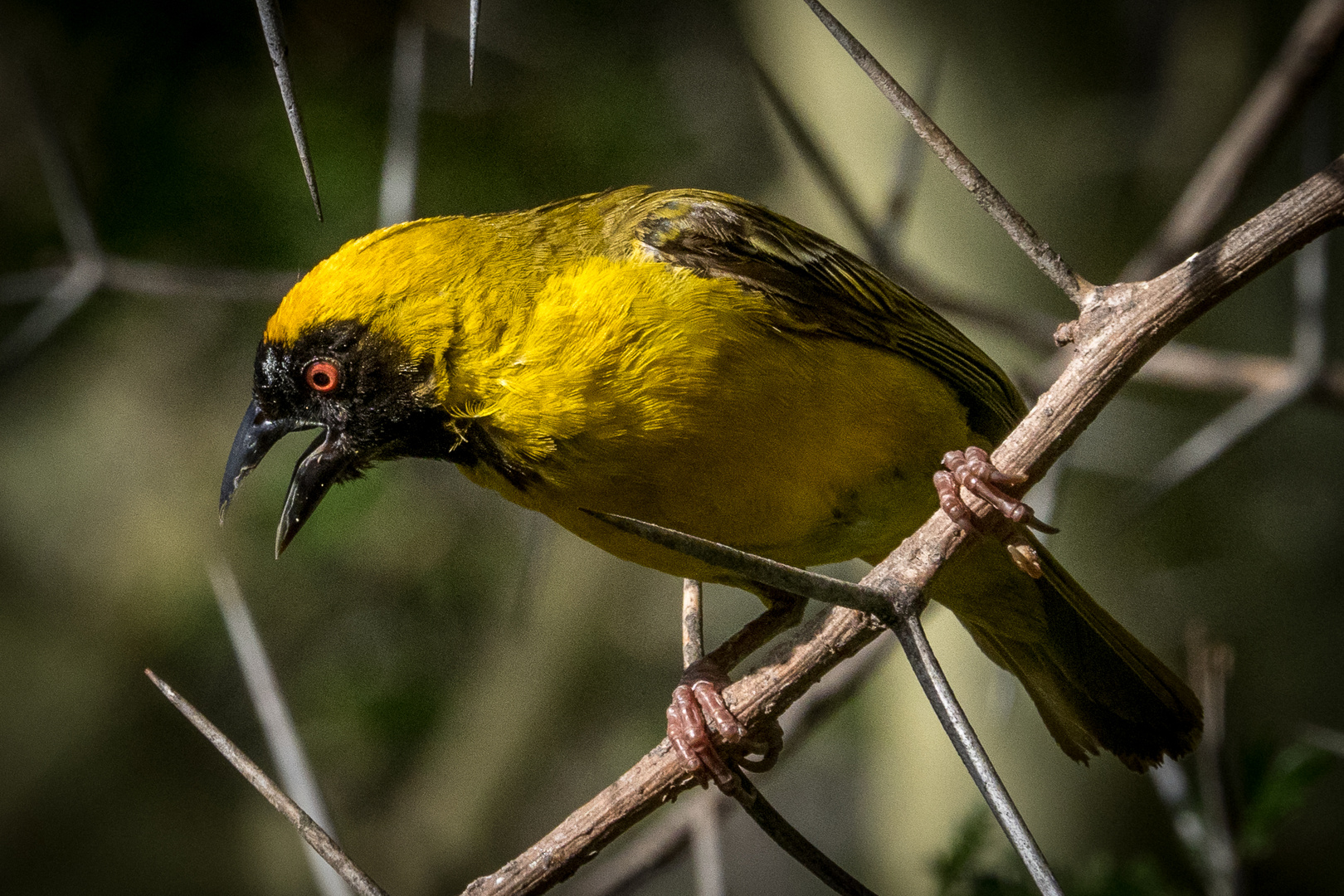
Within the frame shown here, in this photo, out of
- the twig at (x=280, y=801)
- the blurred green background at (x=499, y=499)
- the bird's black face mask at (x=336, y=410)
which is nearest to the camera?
the twig at (x=280, y=801)

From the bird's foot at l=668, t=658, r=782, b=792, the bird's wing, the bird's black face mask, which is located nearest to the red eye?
the bird's black face mask

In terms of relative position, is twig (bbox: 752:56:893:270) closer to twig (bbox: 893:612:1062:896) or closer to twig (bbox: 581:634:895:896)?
twig (bbox: 581:634:895:896)

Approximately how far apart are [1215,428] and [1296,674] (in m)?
2.88

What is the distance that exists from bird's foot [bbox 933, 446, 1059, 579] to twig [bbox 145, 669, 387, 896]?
3.39ft

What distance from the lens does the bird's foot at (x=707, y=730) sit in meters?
2.39

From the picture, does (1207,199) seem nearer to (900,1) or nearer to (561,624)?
(900,1)

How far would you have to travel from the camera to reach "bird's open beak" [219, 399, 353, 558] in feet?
9.61

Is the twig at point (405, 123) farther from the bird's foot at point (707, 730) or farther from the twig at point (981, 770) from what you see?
the twig at point (981, 770)

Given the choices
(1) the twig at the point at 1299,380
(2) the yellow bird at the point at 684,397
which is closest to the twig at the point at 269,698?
(2) the yellow bird at the point at 684,397

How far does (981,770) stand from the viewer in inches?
56.0

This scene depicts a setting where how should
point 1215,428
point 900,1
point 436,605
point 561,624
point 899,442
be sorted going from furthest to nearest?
point 436,605, point 561,624, point 900,1, point 1215,428, point 899,442

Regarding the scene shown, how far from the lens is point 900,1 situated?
4.64 m

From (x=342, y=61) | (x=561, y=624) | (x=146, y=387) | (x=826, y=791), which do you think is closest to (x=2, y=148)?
(x=146, y=387)

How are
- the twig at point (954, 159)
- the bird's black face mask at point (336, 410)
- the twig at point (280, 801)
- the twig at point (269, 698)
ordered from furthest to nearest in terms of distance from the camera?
the bird's black face mask at point (336, 410)
the twig at point (269, 698)
the twig at point (280, 801)
the twig at point (954, 159)
